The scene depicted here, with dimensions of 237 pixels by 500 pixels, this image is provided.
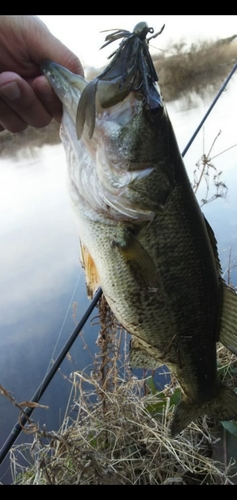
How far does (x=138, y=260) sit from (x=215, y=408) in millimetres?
677

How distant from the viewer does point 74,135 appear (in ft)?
4.27

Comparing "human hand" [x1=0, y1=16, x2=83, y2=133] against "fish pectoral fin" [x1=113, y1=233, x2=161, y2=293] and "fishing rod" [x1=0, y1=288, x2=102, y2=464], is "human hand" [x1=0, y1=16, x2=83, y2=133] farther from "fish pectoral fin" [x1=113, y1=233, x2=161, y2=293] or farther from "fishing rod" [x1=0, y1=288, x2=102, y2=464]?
"fishing rod" [x1=0, y1=288, x2=102, y2=464]

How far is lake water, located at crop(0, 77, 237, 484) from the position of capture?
304 centimetres

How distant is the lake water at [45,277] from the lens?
304 cm

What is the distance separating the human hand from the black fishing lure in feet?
0.70

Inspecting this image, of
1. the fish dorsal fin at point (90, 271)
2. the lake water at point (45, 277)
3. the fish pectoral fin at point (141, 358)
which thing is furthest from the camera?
the lake water at point (45, 277)

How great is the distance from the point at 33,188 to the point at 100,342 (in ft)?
16.9

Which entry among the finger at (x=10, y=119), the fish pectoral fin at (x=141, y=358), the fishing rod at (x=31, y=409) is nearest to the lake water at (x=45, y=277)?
the fishing rod at (x=31, y=409)

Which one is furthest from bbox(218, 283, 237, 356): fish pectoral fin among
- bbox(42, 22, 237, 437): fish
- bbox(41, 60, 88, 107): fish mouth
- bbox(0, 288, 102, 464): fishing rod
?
bbox(41, 60, 88, 107): fish mouth

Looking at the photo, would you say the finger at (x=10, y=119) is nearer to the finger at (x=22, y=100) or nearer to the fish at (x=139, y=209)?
the finger at (x=22, y=100)

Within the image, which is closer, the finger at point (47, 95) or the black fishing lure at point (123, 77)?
the black fishing lure at point (123, 77)

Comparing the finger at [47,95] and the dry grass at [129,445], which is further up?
the finger at [47,95]

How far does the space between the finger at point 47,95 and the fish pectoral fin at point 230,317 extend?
82cm
